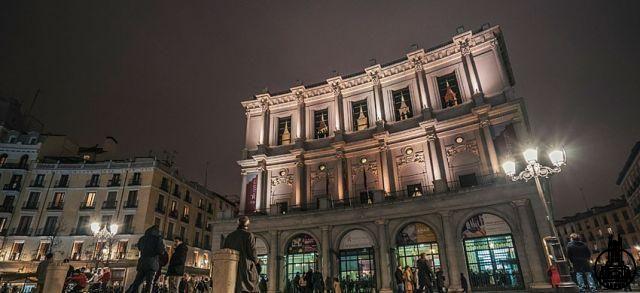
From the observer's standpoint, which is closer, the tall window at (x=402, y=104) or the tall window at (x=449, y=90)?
the tall window at (x=449, y=90)

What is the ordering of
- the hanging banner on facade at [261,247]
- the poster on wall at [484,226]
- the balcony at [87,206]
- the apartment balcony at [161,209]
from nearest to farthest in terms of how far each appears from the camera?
the poster on wall at [484,226], the hanging banner on facade at [261,247], the balcony at [87,206], the apartment balcony at [161,209]

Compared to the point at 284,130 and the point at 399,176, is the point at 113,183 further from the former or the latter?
the point at 399,176

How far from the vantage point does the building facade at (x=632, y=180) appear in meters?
44.4

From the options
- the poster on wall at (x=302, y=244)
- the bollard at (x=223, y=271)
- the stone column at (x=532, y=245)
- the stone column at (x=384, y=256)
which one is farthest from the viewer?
the poster on wall at (x=302, y=244)

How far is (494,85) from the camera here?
75.1 ft

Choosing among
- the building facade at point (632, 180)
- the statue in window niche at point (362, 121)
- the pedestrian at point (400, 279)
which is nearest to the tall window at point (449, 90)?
the statue in window niche at point (362, 121)

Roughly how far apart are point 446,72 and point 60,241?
38.9 metres

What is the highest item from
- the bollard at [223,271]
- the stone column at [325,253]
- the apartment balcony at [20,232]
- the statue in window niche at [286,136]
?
the statue in window niche at [286,136]

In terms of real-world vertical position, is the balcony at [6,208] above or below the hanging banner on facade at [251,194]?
above

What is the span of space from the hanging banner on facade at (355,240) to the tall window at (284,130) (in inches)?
401

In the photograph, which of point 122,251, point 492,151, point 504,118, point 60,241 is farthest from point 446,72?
point 60,241

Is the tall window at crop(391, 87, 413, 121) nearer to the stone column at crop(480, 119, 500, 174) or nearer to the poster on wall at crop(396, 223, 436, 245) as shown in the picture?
the stone column at crop(480, 119, 500, 174)

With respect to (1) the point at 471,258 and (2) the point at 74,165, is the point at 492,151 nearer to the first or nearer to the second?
(1) the point at 471,258

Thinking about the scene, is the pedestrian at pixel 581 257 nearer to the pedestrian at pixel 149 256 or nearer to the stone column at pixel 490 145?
the stone column at pixel 490 145
